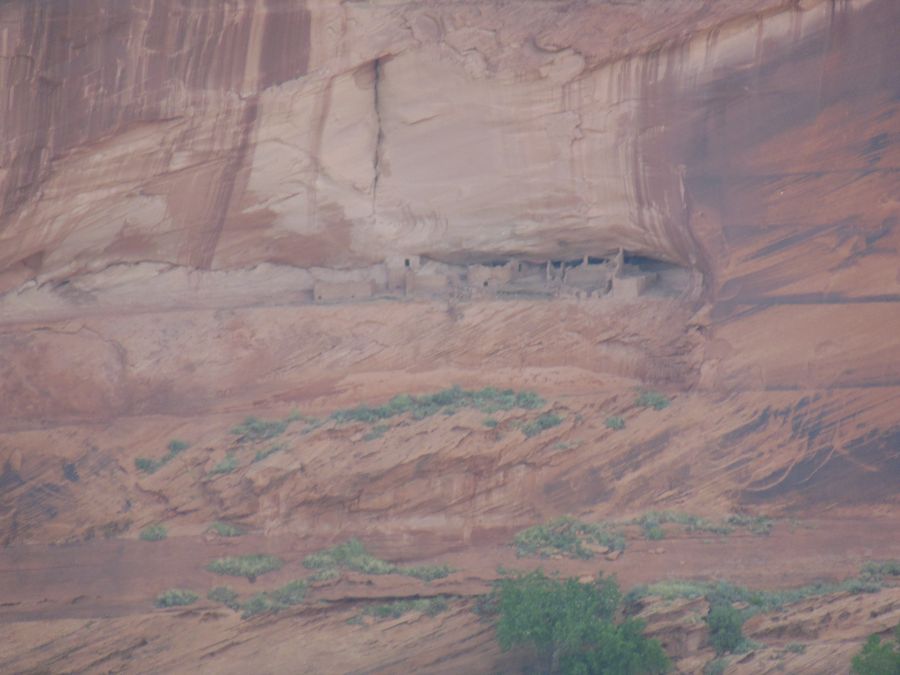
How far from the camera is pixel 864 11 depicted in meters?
33.0

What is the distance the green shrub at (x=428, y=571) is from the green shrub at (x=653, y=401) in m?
3.86

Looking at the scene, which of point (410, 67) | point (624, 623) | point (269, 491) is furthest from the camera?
point (410, 67)

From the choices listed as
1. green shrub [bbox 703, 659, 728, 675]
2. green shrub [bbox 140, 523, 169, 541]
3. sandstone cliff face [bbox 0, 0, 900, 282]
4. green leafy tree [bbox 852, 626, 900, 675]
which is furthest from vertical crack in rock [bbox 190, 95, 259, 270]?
green leafy tree [bbox 852, 626, 900, 675]

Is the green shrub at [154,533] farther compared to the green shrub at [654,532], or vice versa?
the green shrub at [154,533]

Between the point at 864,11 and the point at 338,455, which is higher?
the point at 864,11

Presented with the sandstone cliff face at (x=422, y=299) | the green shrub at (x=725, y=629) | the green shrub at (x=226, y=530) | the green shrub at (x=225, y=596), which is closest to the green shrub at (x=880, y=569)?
the sandstone cliff face at (x=422, y=299)

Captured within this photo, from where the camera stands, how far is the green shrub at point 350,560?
3178 centimetres

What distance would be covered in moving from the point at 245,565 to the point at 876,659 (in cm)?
857

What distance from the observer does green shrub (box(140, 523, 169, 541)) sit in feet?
106

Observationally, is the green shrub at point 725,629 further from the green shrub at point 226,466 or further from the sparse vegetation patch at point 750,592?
the green shrub at point 226,466

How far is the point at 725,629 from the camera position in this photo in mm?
30219

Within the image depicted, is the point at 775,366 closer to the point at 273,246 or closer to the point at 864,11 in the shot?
the point at 864,11

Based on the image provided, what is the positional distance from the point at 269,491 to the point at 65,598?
316 centimetres

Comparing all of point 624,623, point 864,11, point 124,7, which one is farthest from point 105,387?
point 864,11
